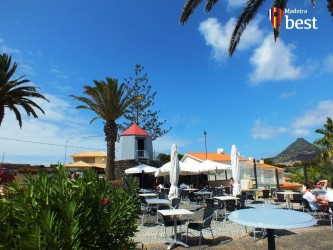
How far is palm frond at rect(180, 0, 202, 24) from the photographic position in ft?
37.4

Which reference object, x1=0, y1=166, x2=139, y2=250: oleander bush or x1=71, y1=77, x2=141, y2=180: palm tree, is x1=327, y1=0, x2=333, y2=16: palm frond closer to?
x1=0, y1=166, x2=139, y2=250: oleander bush

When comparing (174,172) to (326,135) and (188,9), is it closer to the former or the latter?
(188,9)

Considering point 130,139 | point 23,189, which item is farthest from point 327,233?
point 130,139

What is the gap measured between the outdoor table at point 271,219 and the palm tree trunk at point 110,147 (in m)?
20.8

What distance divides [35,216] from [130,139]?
3556cm

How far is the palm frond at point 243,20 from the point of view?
11047mm

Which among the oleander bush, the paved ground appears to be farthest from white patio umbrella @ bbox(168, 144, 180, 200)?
the oleander bush

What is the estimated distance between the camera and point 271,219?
12.2ft

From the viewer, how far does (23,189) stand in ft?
9.21

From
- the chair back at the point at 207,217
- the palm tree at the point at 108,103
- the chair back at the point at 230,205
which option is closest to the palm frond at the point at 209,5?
the chair back at the point at 230,205

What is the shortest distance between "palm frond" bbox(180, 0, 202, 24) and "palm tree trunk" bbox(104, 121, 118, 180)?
588 inches

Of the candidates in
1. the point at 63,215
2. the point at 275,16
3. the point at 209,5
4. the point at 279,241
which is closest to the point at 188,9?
the point at 209,5

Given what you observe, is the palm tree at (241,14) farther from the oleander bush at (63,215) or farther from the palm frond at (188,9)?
the oleander bush at (63,215)

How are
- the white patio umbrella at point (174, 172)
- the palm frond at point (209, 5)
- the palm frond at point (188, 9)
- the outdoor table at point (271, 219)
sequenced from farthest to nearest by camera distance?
the white patio umbrella at point (174, 172) → the palm frond at point (209, 5) → the palm frond at point (188, 9) → the outdoor table at point (271, 219)
